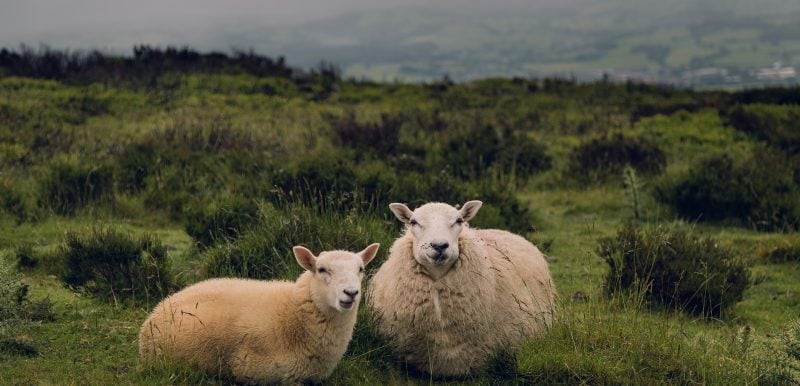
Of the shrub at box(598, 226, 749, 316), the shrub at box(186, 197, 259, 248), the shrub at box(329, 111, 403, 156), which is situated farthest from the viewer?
the shrub at box(329, 111, 403, 156)

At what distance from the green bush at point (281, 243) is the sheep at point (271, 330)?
1845 millimetres

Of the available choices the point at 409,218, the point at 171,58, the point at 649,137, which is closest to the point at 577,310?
the point at 409,218

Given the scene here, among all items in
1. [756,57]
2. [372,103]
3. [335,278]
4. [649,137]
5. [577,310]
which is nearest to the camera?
[335,278]

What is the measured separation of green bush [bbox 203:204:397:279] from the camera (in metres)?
7.73

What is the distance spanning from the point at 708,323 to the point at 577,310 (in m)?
1.62

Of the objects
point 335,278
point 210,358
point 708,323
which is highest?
point 335,278

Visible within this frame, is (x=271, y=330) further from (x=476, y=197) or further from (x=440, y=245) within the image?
(x=476, y=197)

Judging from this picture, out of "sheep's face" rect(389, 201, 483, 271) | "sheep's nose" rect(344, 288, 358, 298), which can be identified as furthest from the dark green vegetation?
"sheep's nose" rect(344, 288, 358, 298)

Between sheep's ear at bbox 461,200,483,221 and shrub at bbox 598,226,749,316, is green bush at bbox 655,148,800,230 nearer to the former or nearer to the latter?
shrub at bbox 598,226,749,316

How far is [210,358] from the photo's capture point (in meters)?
5.51

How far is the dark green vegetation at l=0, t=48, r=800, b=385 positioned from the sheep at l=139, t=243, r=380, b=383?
0.22m

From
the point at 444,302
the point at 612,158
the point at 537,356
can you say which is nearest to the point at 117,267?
the point at 444,302

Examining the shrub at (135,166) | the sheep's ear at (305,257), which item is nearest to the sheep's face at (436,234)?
the sheep's ear at (305,257)

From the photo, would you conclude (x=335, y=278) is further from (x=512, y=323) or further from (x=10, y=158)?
(x=10, y=158)
